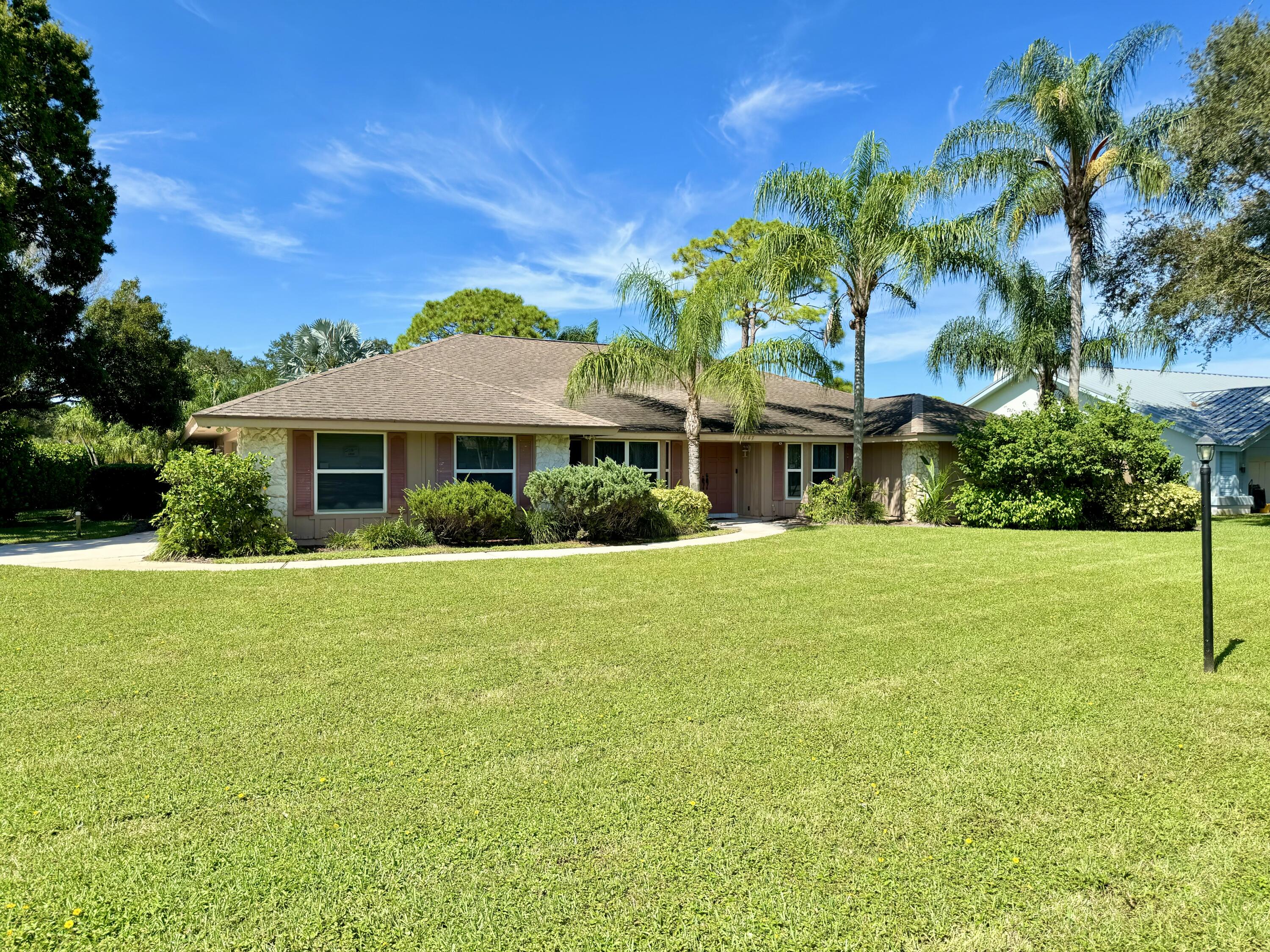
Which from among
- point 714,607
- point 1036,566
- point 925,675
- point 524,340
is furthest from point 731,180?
point 925,675

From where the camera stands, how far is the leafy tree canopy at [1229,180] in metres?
15.1

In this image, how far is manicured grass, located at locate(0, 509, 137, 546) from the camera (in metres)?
15.6

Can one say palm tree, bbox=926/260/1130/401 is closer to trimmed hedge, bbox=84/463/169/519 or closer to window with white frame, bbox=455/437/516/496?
window with white frame, bbox=455/437/516/496

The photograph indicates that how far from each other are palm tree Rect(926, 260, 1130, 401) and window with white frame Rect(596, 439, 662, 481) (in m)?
10.5

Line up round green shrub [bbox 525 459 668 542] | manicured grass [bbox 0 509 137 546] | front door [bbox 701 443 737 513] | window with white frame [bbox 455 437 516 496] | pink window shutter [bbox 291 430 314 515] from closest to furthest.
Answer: pink window shutter [bbox 291 430 314 515] < round green shrub [bbox 525 459 668 542] < window with white frame [bbox 455 437 516 496] < manicured grass [bbox 0 509 137 546] < front door [bbox 701 443 737 513]

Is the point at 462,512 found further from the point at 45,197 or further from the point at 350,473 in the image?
the point at 45,197

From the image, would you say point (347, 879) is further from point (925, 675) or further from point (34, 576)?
point (34, 576)

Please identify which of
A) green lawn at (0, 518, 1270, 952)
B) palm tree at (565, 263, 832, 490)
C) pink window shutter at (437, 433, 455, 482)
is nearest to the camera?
green lawn at (0, 518, 1270, 952)

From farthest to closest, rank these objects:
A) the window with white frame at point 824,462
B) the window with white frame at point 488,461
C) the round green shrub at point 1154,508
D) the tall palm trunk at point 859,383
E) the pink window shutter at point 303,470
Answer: the window with white frame at point 824,462 < the tall palm trunk at point 859,383 < the round green shrub at point 1154,508 < the window with white frame at point 488,461 < the pink window shutter at point 303,470

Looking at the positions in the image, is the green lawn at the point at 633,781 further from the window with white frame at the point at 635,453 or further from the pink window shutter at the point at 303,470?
the window with white frame at the point at 635,453

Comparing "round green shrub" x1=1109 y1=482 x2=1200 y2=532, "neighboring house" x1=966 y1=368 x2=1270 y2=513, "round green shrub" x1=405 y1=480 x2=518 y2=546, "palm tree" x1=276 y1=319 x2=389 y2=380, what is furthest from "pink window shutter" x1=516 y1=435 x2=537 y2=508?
"palm tree" x1=276 y1=319 x2=389 y2=380

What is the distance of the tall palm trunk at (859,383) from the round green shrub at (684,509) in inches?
201

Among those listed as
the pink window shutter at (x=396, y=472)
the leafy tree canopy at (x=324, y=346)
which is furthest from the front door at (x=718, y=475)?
the leafy tree canopy at (x=324, y=346)

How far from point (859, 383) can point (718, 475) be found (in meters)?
5.22
